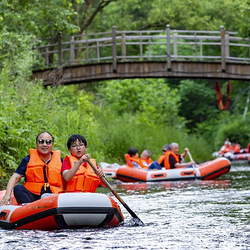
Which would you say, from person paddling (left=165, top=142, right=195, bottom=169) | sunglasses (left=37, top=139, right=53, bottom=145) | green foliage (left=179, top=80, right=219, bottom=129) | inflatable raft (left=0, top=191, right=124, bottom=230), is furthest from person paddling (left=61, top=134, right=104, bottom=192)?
green foliage (left=179, top=80, right=219, bottom=129)

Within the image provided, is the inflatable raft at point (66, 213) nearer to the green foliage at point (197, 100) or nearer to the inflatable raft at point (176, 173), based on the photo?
the inflatable raft at point (176, 173)

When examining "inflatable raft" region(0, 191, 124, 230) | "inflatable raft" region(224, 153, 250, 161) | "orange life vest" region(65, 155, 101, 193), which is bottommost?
"inflatable raft" region(224, 153, 250, 161)

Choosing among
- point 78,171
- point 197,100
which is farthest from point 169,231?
point 197,100

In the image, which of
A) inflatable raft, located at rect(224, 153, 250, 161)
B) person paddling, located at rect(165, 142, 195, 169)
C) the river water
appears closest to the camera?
the river water

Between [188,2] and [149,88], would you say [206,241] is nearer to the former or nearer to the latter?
[188,2]

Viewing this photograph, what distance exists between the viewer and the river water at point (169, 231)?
726cm

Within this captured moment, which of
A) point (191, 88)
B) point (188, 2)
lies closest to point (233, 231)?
point (188, 2)

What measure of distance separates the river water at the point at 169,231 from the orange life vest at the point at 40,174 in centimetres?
69

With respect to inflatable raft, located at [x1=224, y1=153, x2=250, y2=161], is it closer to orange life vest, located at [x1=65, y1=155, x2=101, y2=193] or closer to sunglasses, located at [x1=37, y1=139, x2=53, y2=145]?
orange life vest, located at [x1=65, y1=155, x2=101, y2=193]

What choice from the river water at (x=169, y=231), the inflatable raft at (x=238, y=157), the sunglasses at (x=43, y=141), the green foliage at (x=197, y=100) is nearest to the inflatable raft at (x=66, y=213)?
the river water at (x=169, y=231)

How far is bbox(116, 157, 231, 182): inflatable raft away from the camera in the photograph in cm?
1706

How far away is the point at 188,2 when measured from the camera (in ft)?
106

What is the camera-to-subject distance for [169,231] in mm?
8242

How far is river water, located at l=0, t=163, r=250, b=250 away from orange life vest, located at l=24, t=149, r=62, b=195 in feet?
2.27
